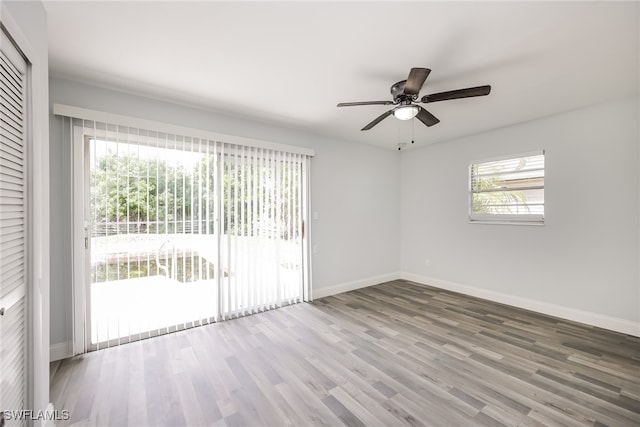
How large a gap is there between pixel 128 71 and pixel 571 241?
5080 mm

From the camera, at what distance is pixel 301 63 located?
86.5 inches

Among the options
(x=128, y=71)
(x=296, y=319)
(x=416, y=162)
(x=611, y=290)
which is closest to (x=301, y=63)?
(x=128, y=71)

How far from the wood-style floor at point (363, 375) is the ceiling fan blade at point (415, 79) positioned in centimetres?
230

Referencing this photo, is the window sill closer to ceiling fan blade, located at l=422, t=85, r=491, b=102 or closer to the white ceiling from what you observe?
the white ceiling

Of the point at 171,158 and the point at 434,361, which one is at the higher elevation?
the point at 171,158

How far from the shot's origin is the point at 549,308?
343cm

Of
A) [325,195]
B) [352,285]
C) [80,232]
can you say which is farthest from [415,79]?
[352,285]

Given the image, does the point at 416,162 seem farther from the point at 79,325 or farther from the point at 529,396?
the point at 79,325

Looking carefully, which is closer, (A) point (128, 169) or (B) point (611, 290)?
(A) point (128, 169)

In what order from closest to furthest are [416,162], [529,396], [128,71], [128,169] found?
[529,396] < [128,71] < [128,169] < [416,162]

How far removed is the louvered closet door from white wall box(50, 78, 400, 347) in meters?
1.23

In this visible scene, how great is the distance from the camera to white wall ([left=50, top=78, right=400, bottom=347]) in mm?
2402

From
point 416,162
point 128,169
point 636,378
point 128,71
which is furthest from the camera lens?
point 416,162

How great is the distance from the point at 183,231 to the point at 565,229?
4.59 m
